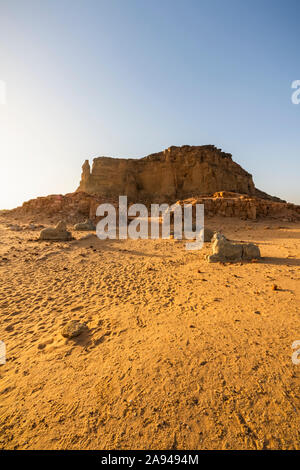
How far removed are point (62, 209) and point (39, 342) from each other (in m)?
21.2

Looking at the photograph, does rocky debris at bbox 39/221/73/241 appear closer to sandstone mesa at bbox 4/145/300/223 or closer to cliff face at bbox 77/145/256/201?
sandstone mesa at bbox 4/145/300/223

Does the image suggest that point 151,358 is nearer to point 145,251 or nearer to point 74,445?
point 74,445

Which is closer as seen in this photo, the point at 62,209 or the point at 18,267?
the point at 18,267

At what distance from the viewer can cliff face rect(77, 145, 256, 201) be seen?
35.9 metres

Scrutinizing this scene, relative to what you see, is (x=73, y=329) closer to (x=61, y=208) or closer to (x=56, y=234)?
(x=56, y=234)

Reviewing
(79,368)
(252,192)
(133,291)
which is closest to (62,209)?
(133,291)

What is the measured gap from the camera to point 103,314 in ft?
14.4

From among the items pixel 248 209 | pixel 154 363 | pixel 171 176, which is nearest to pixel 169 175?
pixel 171 176

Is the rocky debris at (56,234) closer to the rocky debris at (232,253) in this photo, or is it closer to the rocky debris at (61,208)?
the rocky debris at (61,208)

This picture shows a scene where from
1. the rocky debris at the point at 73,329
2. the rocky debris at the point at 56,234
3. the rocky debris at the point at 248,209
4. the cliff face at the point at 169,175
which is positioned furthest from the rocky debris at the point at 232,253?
the cliff face at the point at 169,175

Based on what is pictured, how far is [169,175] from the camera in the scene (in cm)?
3800

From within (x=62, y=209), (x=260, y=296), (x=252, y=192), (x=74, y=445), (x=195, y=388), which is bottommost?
(x=74, y=445)

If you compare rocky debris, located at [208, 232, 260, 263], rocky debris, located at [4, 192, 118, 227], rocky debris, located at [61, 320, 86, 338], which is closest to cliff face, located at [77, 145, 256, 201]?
rocky debris, located at [4, 192, 118, 227]

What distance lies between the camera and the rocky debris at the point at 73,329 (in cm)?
365
